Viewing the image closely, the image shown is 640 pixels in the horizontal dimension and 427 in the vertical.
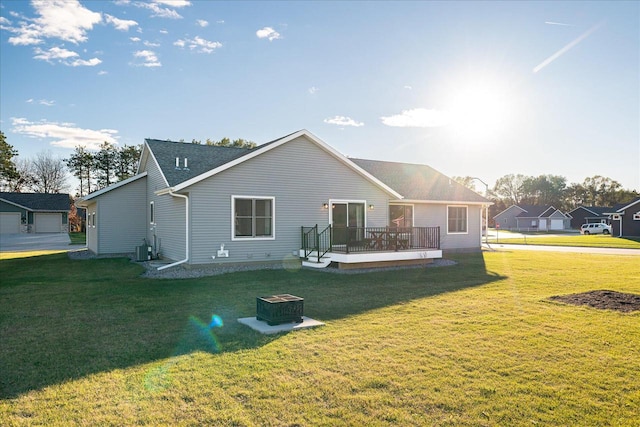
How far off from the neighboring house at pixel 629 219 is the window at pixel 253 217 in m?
38.8

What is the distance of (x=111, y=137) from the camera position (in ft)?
170

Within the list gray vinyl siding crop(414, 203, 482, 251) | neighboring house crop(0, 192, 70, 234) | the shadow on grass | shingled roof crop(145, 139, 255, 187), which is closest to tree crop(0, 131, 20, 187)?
neighboring house crop(0, 192, 70, 234)

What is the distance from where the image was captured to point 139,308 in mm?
8195

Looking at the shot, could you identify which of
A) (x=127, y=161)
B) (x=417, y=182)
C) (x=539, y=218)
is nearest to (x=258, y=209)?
(x=417, y=182)

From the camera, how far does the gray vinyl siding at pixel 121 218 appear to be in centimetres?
1875

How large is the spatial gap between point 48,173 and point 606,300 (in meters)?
67.7

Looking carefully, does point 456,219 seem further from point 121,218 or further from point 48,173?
point 48,173

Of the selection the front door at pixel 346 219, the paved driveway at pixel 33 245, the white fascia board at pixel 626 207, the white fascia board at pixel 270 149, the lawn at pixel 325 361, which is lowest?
the lawn at pixel 325 361

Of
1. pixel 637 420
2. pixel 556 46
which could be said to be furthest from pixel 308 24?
pixel 637 420

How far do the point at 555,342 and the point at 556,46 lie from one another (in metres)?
11.3

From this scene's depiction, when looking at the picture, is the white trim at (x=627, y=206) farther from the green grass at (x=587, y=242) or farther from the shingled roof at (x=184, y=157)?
the shingled roof at (x=184, y=157)

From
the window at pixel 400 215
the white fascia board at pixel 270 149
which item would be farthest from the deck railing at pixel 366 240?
the window at pixel 400 215

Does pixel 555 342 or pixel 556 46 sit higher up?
pixel 556 46

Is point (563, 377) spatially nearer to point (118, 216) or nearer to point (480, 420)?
point (480, 420)
